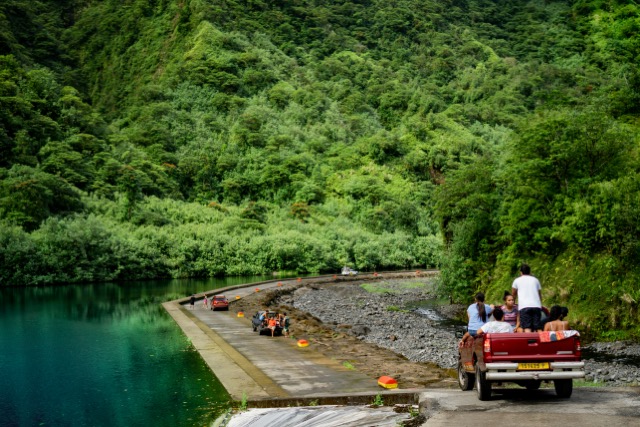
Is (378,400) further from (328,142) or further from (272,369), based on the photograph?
(328,142)

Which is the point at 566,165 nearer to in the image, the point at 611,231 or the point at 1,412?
the point at 611,231

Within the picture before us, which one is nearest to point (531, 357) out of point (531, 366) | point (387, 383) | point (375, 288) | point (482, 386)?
point (531, 366)

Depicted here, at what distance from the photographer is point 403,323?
34.2 meters

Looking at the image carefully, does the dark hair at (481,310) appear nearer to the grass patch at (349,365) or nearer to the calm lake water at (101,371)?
the grass patch at (349,365)

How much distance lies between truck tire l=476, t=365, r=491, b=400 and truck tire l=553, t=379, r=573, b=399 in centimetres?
136

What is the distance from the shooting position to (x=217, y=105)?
449 ft

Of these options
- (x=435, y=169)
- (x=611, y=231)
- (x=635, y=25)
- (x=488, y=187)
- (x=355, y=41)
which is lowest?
(x=611, y=231)

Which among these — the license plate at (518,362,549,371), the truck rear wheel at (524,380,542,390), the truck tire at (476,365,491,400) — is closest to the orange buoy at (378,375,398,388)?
the truck rear wheel at (524,380,542,390)

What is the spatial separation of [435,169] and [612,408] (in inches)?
4369

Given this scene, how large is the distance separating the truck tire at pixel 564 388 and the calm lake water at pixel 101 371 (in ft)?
22.5

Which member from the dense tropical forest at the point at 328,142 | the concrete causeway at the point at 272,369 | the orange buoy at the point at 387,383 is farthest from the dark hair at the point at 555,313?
the dense tropical forest at the point at 328,142

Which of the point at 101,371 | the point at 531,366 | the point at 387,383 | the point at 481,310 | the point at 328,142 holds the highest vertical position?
the point at 328,142

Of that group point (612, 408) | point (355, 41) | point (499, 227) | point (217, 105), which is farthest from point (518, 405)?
point (355, 41)

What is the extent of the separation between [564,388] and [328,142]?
118m
